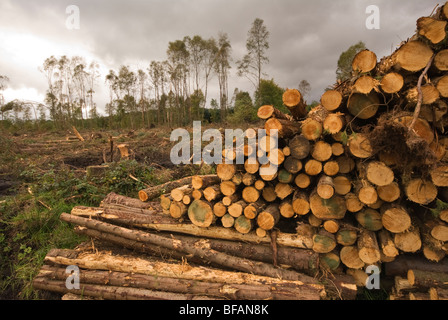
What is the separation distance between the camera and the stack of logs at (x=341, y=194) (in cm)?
234

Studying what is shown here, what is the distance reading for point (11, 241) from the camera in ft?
12.9

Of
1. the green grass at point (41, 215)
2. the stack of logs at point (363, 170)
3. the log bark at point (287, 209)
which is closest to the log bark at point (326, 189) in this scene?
the stack of logs at point (363, 170)

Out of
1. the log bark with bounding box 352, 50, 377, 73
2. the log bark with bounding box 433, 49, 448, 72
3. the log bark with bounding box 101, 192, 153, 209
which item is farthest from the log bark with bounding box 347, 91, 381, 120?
the log bark with bounding box 101, 192, 153, 209

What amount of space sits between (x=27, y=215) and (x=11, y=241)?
46cm

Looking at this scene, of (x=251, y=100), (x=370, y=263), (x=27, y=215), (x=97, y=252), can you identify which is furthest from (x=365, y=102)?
(x=251, y=100)

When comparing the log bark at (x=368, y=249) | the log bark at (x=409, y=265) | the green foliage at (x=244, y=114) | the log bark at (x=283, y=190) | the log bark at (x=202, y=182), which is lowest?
the log bark at (x=409, y=265)

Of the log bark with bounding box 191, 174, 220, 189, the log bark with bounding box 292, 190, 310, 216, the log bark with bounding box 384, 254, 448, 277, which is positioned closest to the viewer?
the log bark with bounding box 384, 254, 448, 277

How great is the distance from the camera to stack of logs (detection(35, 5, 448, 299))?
2.34m

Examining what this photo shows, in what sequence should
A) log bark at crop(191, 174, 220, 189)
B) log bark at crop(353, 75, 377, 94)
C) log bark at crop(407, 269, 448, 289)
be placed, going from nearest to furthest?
log bark at crop(353, 75, 377, 94) < log bark at crop(407, 269, 448, 289) < log bark at crop(191, 174, 220, 189)

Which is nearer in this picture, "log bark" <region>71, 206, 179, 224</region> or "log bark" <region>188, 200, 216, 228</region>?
"log bark" <region>188, 200, 216, 228</region>

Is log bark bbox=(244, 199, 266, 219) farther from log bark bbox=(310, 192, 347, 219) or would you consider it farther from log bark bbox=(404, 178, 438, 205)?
log bark bbox=(404, 178, 438, 205)

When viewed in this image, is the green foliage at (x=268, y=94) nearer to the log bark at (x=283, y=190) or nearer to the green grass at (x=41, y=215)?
the green grass at (x=41, y=215)

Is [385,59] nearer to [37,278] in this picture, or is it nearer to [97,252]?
[97,252]

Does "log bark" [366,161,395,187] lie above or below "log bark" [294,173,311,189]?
above
